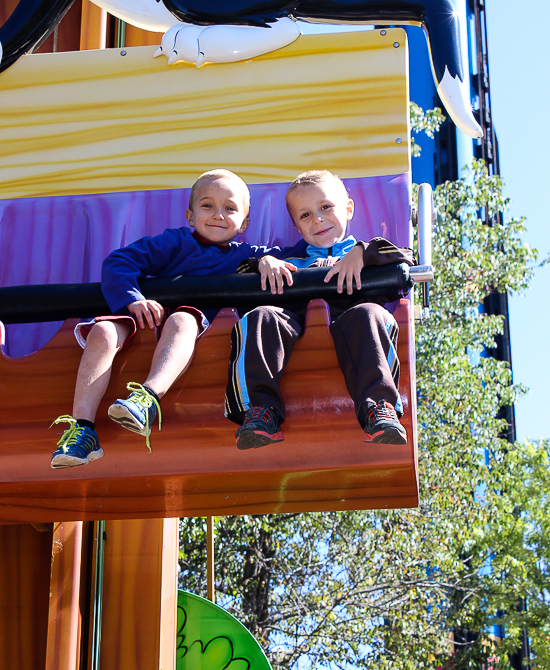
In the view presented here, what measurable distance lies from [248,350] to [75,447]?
0.57 metres

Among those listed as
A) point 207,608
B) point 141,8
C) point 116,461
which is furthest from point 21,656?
point 141,8

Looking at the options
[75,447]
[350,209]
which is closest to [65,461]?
[75,447]

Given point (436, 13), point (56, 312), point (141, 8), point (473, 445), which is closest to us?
point (56, 312)

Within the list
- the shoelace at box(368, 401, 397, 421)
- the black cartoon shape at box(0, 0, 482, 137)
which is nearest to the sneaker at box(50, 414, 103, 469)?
the shoelace at box(368, 401, 397, 421)

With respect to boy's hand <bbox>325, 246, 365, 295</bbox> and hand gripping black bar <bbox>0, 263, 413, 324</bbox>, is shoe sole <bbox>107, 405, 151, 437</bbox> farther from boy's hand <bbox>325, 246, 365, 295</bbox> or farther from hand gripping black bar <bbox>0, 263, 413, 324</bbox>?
boy's hand <bbox>325, 246, 365, 295</bbox>

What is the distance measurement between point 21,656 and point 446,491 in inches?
260

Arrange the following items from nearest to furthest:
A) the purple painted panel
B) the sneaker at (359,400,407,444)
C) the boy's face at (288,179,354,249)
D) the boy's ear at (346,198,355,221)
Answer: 1. the sneaker at (359,400,407,444)
2. the boy's face at (288,179,354,249)
3. the boy's ear at (346,198,355,221)
4. the purple painted panel

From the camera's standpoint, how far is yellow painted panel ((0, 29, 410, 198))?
352 cm

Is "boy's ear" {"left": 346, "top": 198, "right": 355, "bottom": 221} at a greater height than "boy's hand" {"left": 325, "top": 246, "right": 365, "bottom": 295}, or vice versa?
"boy's ear" {"left": 346, "top": 198, "right": 355, "bottom": 221}

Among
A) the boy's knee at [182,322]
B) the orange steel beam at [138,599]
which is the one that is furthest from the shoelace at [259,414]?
the orange steel beam at [138,599]

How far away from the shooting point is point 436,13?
354 cm

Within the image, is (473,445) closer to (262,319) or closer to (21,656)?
(21,656)

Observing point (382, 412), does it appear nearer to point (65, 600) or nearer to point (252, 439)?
point (252, 439)

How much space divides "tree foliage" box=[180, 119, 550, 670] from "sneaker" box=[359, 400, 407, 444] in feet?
22.1
